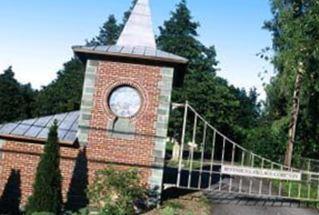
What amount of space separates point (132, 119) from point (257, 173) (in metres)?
4.28

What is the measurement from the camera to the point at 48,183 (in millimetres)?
14648

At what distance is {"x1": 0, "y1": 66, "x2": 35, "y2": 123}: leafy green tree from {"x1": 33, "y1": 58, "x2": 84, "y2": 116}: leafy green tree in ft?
3.56

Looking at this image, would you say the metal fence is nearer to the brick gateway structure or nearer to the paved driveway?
the paved driveway

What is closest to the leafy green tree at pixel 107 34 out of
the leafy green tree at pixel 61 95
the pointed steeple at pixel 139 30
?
the leafy green tree at pixel 61 95

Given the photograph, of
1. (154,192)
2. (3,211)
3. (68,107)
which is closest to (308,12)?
(154,192)

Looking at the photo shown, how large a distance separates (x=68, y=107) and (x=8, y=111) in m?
5.40

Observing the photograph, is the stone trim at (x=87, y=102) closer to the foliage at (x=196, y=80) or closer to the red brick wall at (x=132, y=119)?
the red brick wall at (x=132, y=119)

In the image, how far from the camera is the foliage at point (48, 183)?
47.8 feet

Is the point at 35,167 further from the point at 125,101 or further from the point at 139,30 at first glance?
the point at 139,30

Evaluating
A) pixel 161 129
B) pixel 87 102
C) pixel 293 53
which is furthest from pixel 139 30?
pixel 293 53

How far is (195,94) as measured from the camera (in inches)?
1692

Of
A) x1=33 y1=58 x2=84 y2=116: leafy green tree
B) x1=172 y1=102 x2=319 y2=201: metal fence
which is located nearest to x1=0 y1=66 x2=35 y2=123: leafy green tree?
x1=33 y1=58 x2=84 y2=116: leafy green tree

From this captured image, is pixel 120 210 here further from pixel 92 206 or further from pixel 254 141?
pixel 254 141

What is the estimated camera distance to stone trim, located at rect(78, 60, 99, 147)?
54.3 feet
